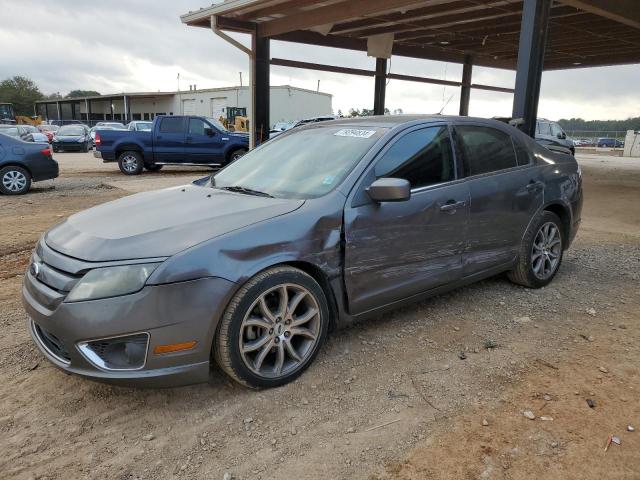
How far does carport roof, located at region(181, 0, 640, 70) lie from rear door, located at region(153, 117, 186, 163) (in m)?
3.86

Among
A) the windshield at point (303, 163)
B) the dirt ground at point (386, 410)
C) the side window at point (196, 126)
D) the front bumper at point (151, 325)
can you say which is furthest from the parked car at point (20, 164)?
the front bumper at point (151, 325)

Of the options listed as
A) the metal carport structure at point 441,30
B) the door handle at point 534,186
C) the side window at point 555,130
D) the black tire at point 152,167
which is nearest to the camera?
the door handle at point 534,186

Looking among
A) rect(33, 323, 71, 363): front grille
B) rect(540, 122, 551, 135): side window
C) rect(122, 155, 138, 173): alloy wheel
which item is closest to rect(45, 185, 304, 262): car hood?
rect(33, 323, 71, 363): front grille

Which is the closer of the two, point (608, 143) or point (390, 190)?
point (390, 190)

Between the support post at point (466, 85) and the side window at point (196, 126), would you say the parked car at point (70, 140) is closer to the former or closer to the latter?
the side window at point (196, 126)

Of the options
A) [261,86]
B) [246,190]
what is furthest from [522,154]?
[261,86]

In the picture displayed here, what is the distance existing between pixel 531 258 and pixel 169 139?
1289cm

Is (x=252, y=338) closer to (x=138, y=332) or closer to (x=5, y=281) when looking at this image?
(x=138, y=332)

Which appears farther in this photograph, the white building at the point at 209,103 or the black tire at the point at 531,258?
the white building at the point at 209,103

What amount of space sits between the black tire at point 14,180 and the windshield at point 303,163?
28.2 feet

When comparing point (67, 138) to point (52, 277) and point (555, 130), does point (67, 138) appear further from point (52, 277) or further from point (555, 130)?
point (52, 277)

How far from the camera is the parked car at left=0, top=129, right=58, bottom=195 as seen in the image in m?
10.5

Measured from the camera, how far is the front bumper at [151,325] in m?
2.48

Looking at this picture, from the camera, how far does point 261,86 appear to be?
12305 mm
